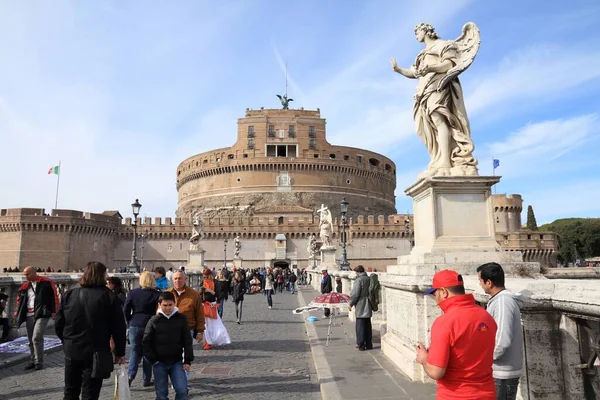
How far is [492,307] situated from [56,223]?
51.4 metres

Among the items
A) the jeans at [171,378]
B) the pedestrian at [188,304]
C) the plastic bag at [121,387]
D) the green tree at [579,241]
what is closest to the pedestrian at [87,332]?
the plastic bag at [121,387]

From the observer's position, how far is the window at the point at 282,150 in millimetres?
63594

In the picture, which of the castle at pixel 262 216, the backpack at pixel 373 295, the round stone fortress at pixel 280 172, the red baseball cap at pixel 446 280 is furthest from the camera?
the round stone fortress at pixel 280 172

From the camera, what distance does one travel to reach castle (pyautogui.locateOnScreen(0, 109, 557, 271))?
4697cm

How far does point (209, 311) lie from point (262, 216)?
50.8 meters

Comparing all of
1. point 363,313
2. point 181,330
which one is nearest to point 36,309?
point 181,330

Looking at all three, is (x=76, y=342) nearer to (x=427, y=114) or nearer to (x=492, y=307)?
(x=492, y=307)

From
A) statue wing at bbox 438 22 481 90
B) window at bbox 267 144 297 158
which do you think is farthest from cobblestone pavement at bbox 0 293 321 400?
window at bbox 267 144 297 158

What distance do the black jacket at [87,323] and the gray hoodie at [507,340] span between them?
303 cm

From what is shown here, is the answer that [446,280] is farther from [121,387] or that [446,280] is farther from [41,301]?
[41,301]

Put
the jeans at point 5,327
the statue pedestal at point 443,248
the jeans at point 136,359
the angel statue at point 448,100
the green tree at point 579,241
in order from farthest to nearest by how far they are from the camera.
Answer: the green tree at point 579,241
the jeans at point 5,327
the jeans at point 136,359
the angel statue at point 448,100
the statue pedestal at point 443,248

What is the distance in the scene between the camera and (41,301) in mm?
6043

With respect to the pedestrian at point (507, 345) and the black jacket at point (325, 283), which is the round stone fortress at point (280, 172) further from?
the pedestrian at point (507, 345)

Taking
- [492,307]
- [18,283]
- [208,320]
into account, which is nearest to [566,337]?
[492,307]
